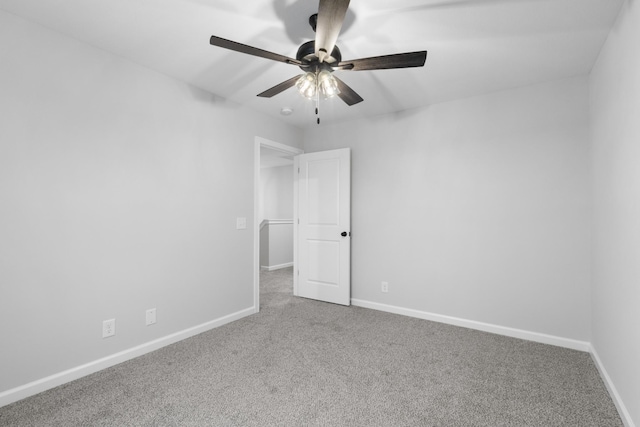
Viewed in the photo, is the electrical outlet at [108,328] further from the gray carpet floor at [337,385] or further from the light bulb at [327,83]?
the light bulb at [327,83]

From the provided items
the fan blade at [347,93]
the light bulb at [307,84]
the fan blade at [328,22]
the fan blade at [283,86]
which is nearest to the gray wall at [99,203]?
the fan blade at [283,86]

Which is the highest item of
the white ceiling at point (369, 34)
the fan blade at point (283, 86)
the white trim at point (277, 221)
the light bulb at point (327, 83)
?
the white ceiling at point (369, 34)

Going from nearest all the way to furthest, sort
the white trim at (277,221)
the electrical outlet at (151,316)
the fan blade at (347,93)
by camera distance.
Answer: the fan blade at (347,93)
the electrical outlet at (151,316)
the white trim at (277,221)

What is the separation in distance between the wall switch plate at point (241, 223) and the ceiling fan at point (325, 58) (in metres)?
1.58

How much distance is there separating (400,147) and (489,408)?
103 inches

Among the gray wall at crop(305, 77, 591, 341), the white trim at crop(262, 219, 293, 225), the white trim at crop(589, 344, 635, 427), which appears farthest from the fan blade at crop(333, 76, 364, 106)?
the white trim at crop(262, 219, 293, 225)

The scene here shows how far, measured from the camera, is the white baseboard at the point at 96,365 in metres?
1.89

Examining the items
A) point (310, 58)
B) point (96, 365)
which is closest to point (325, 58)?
point (310, 58)

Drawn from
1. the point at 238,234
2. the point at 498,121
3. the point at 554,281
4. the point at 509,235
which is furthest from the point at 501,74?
the point at 238,234

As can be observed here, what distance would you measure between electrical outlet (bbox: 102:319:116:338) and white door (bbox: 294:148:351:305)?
2300 mm

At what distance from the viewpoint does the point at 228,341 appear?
9.10 feet

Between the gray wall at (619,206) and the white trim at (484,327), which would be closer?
the gray wall at (619,206)

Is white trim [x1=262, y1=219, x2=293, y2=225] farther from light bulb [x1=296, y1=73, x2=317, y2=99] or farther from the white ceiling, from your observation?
light bulb [x1=296, y1=73, x2=317, y2=99]

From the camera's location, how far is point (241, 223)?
3.41 metres
